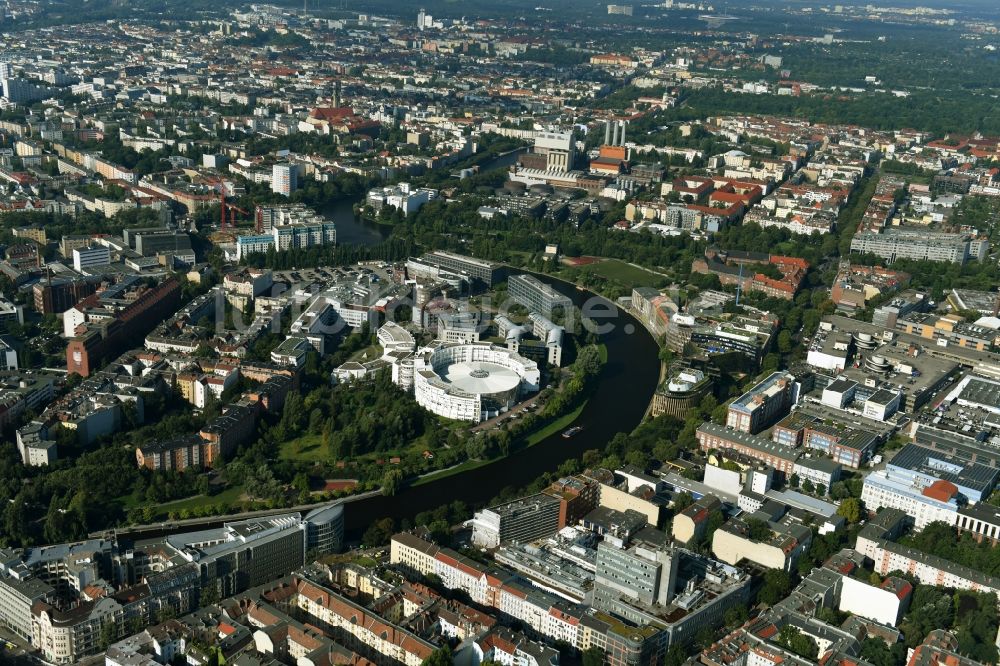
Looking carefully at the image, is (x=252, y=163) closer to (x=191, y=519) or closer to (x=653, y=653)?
(x=191, y=519)

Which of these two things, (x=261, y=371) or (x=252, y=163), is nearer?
(x=261, y=371)

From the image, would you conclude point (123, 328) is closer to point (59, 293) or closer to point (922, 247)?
point (59, 293)

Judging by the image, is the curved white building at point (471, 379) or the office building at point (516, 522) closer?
the office building at point (516, 522)

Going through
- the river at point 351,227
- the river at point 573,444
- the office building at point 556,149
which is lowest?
the river at point 351,227

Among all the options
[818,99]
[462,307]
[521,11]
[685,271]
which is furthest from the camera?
[521,11]

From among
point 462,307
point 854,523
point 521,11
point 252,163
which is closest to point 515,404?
point 462,307

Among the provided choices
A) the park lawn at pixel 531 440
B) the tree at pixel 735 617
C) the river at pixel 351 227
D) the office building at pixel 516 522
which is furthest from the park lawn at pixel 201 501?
the river at pixel 351 227

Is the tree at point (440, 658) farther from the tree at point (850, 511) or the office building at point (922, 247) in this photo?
the office building at point (922, 247)

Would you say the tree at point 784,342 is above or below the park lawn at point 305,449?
above
